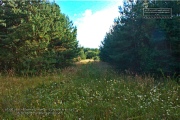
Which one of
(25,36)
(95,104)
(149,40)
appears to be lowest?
(95,104)

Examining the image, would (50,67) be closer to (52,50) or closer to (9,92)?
(52,50)

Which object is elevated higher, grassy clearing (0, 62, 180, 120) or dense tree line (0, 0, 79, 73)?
dense tree line (0, 0, 79, 73)

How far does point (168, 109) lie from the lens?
3283 millimetres

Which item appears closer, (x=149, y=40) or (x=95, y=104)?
(x=95, y=104)

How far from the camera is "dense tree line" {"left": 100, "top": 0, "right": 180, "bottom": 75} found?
21.8ft

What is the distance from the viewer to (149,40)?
7.21m

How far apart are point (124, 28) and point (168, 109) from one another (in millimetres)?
5865

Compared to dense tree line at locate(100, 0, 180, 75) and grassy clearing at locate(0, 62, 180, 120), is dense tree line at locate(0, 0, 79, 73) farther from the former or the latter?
dense tree line at locate(100, 0, 180, 75)

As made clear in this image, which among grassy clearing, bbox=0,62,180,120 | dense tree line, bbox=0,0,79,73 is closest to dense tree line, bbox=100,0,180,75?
grassy clearing, bbox=0,62,180,120

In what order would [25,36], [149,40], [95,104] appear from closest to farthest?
[95,104] < [149,40] < [25,36]

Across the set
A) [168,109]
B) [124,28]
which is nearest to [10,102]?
[168,109]

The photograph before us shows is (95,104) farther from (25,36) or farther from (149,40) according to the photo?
(25,36)

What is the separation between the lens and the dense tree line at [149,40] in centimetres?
665

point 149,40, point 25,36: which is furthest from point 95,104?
point 25,36
